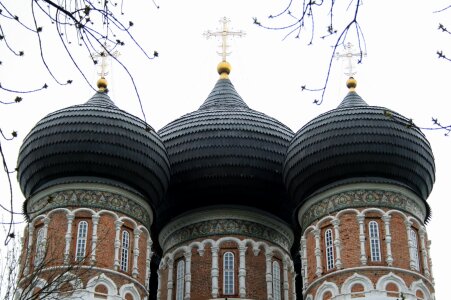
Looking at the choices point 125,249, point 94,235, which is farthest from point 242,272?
point 94,235

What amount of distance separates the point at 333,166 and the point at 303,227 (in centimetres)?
170

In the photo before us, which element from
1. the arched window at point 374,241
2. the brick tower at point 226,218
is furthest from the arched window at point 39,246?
the arched window at point 374,241

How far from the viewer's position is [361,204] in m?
20.0

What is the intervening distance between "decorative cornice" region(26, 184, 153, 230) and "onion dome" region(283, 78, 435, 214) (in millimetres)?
3967

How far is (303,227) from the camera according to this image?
21.2m

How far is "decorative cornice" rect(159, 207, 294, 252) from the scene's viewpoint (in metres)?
22.8

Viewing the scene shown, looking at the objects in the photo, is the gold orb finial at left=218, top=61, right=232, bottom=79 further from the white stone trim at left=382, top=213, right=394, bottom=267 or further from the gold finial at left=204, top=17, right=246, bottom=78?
the white stone trim at left=382, top=213, right=394, bottom=267

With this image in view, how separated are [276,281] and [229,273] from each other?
4.35 ft

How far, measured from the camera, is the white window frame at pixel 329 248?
65.1 ft

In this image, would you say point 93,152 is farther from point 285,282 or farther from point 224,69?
point 224,69

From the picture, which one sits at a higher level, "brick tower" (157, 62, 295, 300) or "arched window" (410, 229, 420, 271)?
"brick tower" (157, 62, 295, 300)

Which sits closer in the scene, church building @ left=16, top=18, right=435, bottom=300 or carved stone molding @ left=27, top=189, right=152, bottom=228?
church building @ left=16, top=18, right=435, bottom=300

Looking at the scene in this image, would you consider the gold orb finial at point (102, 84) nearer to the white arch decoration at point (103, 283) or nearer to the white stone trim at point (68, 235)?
the white stone trim at point (68, 235)

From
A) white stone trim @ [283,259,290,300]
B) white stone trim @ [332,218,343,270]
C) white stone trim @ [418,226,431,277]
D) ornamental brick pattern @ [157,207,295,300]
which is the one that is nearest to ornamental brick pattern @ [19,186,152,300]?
ornamental brick pattern @ [157,207,295,300]
